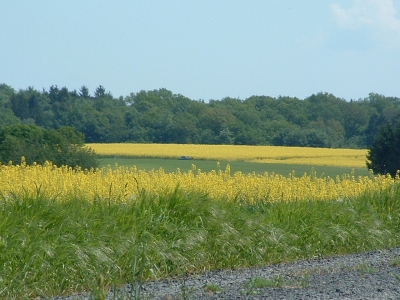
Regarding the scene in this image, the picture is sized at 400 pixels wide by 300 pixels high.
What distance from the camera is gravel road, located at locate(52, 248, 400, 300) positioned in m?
6.55

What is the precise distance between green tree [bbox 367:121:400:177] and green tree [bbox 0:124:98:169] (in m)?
14.7

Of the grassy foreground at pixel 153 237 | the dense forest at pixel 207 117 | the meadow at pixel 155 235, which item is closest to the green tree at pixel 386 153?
the meadow at pixel 155 235

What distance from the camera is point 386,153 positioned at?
115 ft

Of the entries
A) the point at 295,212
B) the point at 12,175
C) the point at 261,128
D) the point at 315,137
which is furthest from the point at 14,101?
the point at 295,212

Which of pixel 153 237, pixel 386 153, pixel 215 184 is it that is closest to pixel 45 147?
pixel 215 184

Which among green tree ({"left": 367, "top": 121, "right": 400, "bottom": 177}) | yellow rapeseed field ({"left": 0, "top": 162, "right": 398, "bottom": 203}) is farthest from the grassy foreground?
green tree ({"left": 367, "top": 121, "right": 400, "bottom": 177})

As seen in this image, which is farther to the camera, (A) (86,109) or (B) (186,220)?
(A) (86,109)

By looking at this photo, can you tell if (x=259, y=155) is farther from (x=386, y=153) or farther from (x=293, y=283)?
(x=293, y=283)

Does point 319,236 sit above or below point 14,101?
below

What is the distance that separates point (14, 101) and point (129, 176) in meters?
75.0

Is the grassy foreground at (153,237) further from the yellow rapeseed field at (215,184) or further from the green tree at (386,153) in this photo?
the green tree at (386,153)

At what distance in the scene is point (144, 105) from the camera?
8419 centimetres

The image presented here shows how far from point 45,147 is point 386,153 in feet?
56.4

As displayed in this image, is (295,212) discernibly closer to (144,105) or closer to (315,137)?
(315,137)
